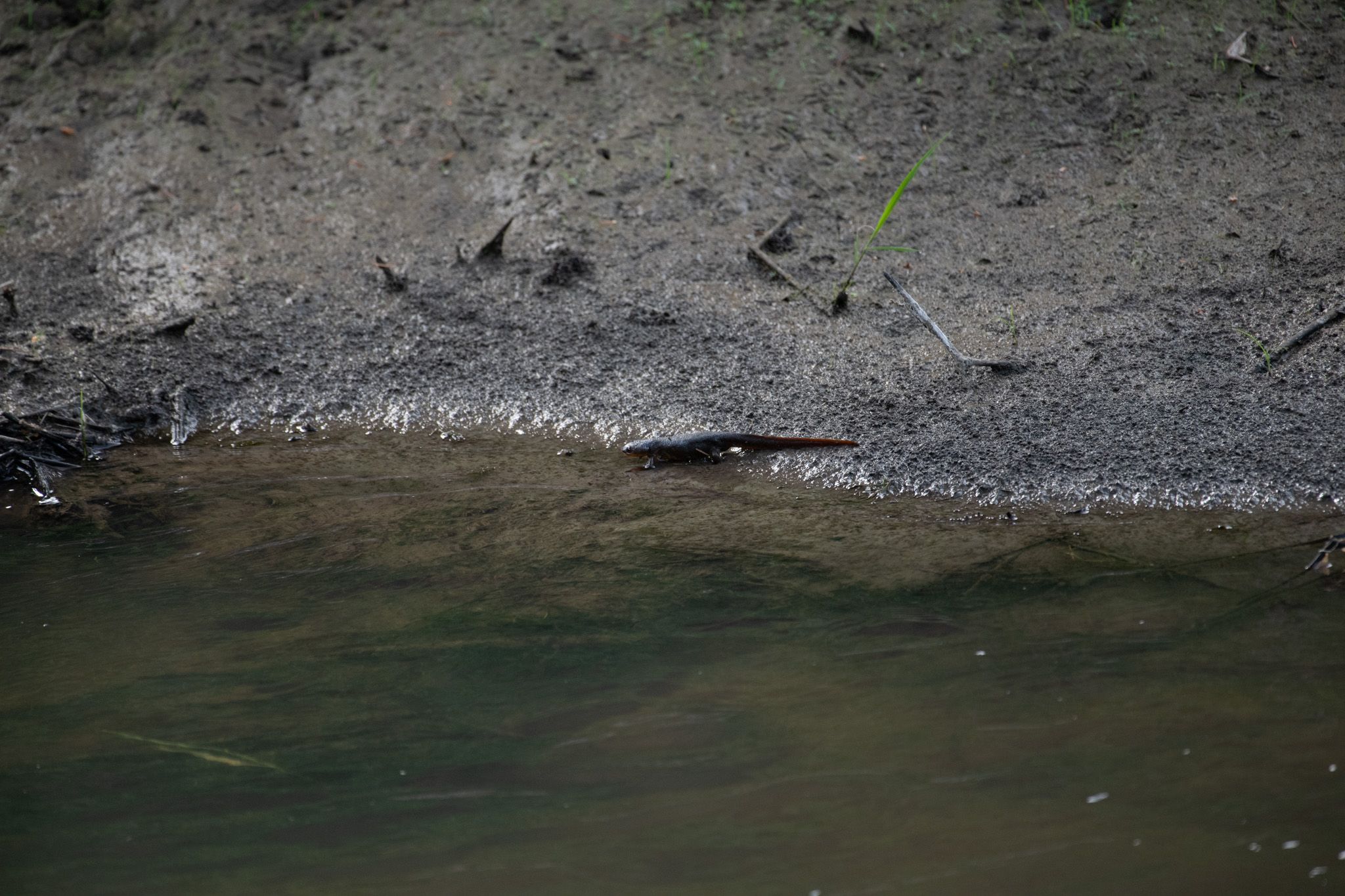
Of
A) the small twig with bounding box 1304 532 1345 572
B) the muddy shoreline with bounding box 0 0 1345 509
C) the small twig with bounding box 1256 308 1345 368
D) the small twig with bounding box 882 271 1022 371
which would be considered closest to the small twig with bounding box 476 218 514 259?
the muddy shoreline with bounding box 0 0 1345 509

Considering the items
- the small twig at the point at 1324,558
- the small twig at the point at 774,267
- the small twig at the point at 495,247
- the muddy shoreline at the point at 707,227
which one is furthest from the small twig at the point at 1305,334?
the small twig at the point at 495,247

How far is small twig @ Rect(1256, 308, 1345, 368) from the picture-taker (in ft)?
13.1

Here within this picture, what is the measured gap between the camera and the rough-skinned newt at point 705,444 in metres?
4.03

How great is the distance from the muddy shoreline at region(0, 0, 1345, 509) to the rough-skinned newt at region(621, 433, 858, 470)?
4.1 inches

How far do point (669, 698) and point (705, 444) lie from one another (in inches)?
61.4

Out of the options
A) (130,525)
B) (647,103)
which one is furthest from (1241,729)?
(647,103)

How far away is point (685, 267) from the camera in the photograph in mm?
5141

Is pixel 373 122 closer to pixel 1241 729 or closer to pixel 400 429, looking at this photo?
pixel 400 429

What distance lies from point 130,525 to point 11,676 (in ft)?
3.28

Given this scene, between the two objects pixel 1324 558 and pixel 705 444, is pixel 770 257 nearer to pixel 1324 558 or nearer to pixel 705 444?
pixel 705 444

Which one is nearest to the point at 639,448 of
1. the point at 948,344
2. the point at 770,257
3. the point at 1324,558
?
the point at 948,344

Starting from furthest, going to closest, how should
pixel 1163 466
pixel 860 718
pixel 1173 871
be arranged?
1. pixel 1163 466
2. pixel 860 718
3. pixel 1173 871

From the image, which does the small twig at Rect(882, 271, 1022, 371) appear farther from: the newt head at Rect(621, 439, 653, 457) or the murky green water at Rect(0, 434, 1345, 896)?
the newt head at Rect(621, 439, 653, 457)

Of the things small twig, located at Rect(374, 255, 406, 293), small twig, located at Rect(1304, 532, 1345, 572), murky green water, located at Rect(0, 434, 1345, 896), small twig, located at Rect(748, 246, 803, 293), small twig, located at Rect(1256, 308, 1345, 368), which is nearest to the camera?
murky green water, located at Rect(0, 434, 1345, 896)
